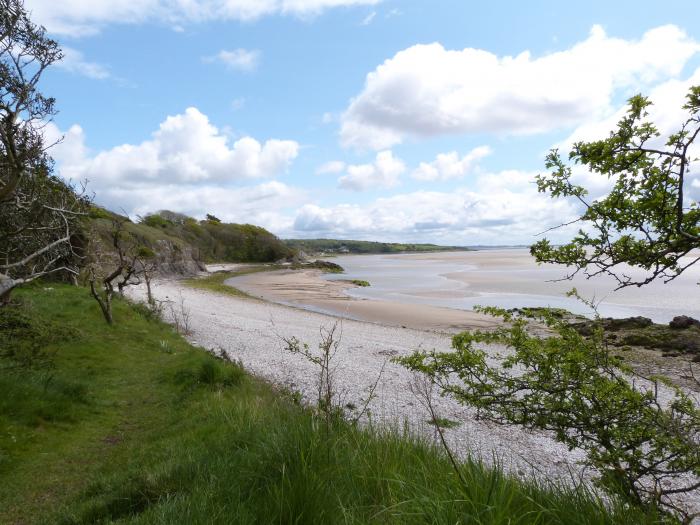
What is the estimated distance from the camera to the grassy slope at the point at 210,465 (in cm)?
359

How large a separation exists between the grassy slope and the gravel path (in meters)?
0.58

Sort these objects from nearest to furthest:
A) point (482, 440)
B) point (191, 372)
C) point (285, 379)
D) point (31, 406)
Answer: point (31, 406) → point (482, 440) → point (191, 372) → point (285, 379)

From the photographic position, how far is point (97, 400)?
9.11 meters

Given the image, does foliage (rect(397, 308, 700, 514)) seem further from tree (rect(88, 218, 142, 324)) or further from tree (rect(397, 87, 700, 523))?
tree (rect(88, 218, 142, 324))

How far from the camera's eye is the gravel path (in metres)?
9.06

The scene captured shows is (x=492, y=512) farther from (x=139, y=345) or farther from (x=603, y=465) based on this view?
(x=139, y=345)

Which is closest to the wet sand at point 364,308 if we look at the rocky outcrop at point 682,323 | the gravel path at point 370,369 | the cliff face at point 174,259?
the gravel path at point 370,369

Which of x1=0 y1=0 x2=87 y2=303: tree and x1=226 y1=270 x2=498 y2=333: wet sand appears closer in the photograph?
x1=0 y1=0 x2=87 y2=303: tree

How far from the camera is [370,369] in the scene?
53.0 ft

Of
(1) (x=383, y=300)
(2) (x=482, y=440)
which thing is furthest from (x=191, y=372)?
(1) (x=383, y=300)

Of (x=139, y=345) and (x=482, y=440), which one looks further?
(x=139, y=345)

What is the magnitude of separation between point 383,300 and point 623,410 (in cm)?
3548

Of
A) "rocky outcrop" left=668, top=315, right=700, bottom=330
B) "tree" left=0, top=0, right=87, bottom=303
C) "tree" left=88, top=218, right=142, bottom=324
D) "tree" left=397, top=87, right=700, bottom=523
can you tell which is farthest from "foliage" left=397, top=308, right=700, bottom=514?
"rocky outcrop" left=668, top=315, right=700, bottom=330

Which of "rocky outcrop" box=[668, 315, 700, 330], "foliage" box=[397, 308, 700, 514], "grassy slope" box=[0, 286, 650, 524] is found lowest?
"rocky outcrop" box=[668, 315, 700, 330]
